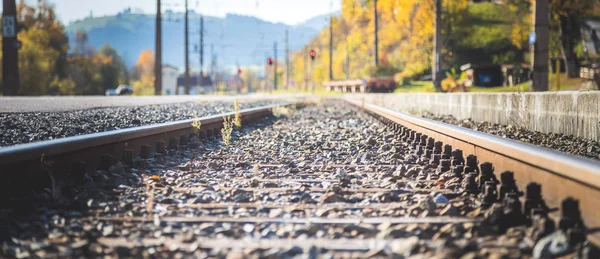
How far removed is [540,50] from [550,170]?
1621cm

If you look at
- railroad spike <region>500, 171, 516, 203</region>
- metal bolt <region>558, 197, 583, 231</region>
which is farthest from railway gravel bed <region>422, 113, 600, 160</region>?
metal bolt <region>558, 197, 583, 231</region>

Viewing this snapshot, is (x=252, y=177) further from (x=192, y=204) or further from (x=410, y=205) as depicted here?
(x=410, y=205)

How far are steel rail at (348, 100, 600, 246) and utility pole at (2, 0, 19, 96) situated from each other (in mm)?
28039

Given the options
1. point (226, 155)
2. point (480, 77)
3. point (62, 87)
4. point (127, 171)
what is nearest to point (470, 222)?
point (127, 171)

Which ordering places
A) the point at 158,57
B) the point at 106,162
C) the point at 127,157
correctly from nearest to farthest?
the point at 106,162 < the point at 127,157 < the point at 158,57

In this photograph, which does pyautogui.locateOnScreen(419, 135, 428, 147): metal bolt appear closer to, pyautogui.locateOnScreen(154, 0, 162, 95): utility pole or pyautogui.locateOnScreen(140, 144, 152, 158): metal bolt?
pyautogui.locateOnScreen(140, 144, 152, 158): metal bolt

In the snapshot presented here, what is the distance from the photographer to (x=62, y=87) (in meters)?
67.8

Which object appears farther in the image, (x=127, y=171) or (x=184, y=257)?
→ (x=127, y=171)

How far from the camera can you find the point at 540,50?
19188mm

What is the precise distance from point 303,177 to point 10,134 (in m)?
4.49

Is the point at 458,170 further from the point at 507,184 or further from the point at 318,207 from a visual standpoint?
the point at 318,207

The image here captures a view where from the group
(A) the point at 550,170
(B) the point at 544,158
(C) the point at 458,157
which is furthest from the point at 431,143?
(A) the point at 550,170

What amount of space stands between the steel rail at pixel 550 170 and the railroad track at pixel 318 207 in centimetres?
1

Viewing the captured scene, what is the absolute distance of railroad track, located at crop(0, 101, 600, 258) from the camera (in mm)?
3322
